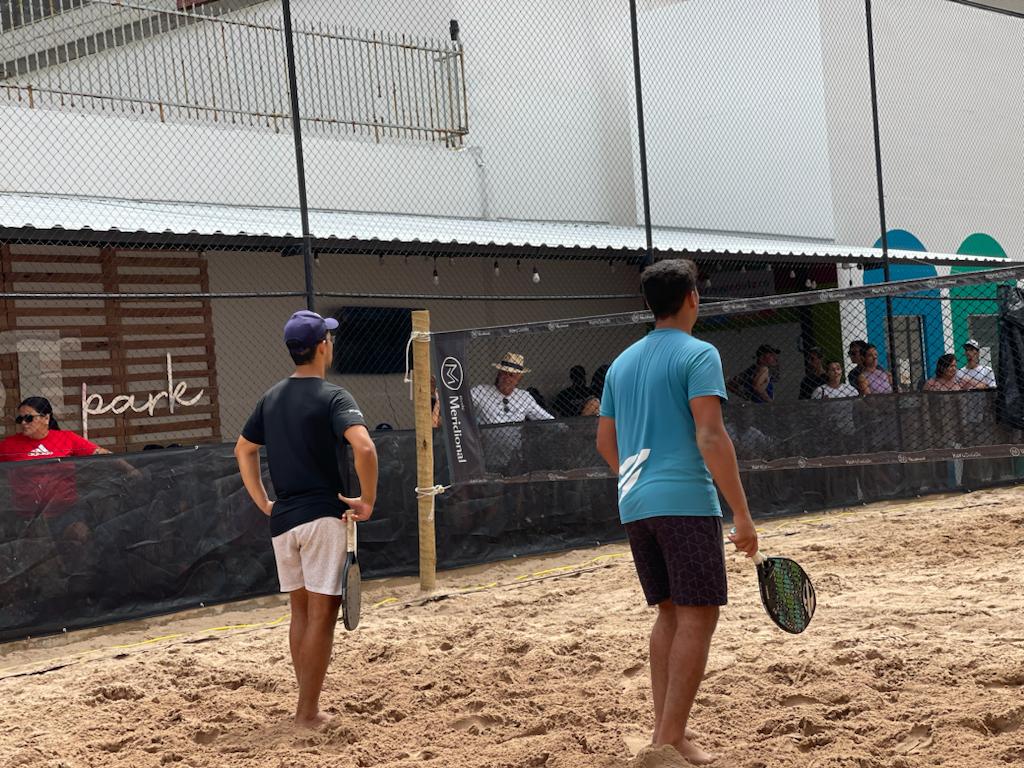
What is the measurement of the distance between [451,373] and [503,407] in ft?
3.83

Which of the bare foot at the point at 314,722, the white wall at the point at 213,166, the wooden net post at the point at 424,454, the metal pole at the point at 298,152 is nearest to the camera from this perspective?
the bare foot at the point at 314,722

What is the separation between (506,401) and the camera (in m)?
10.3

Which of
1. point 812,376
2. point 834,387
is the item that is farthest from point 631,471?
point 812,376

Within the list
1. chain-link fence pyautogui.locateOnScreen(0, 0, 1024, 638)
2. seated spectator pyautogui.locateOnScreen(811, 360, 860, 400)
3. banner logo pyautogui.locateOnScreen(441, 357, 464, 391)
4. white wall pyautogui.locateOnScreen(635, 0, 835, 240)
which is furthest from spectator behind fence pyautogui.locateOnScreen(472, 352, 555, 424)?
white wall pyautogui.locateOnScreen(635, 0, 835, 240)

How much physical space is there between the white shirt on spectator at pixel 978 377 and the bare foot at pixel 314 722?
25.5 feet

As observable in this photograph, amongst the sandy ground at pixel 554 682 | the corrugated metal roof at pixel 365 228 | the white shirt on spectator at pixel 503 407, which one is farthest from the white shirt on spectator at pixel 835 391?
the sandy ground at pixel 554 682

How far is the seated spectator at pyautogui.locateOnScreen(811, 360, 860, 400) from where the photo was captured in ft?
38.4

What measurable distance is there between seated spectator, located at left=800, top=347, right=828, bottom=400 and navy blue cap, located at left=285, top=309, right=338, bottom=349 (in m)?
7.30

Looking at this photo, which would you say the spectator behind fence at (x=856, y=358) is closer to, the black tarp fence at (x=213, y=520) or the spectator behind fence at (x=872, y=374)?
the spectator behind fence at (x=872, y=374)

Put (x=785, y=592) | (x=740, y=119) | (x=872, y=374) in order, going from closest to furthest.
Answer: (x=785, y=592)
(x=872, y=374)
(x=740, y=119)

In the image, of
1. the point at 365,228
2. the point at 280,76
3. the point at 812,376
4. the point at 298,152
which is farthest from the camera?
the point at 280,76

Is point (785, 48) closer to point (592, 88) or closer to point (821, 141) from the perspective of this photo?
point (821, 141)

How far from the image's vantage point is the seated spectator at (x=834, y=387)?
1170cm

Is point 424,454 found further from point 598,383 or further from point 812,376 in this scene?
point 812,376
